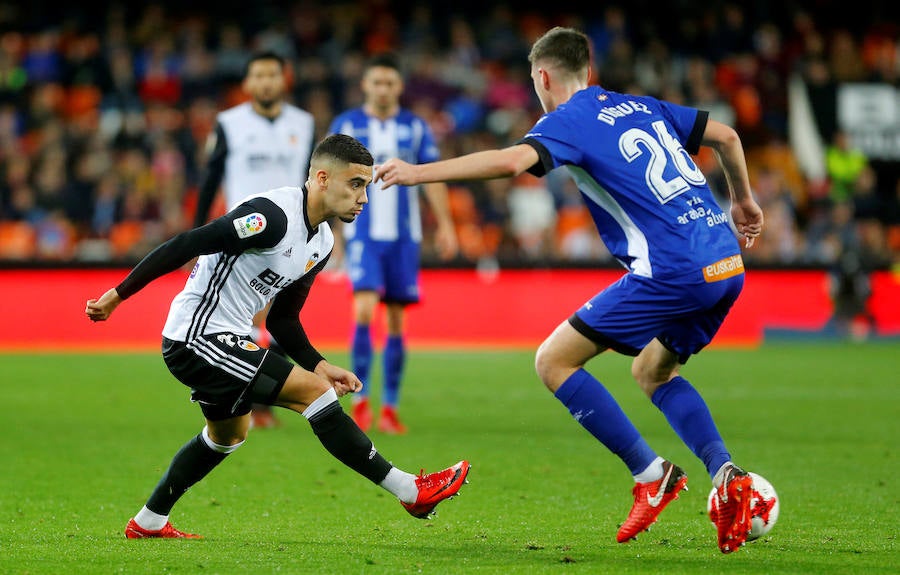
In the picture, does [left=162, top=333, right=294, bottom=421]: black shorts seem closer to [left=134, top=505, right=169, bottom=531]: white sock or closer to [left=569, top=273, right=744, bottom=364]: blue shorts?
[left=134, top=505, right=169, bottom=531]: white sock

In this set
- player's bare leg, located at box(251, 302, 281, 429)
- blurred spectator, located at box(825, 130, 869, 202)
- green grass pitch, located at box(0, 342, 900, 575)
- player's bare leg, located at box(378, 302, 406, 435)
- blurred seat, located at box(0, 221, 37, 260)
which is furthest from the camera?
blurred spectator, located at box(825, 130, 869, 202)

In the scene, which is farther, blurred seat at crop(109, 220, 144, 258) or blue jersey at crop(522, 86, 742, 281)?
blurred seat at crop(109, 220, 144, 258)

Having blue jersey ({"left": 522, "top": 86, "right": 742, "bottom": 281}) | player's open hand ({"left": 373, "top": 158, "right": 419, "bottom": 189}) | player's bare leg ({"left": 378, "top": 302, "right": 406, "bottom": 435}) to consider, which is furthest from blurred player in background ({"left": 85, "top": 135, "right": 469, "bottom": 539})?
player's bare leg ({"left": 378, "top": 302, "right": 406, "bottom": 435})

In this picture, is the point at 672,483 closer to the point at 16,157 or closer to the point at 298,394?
the point at 298,394

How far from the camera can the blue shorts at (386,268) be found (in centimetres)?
907

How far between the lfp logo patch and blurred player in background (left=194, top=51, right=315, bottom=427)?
4070mm

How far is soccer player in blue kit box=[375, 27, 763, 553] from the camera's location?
515cm

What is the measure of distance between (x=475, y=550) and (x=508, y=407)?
17.5ft

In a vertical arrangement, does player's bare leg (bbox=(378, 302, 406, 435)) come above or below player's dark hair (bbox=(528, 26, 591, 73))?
below

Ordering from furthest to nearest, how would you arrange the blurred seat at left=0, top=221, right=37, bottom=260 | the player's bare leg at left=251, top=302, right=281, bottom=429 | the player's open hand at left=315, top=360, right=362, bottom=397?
the blurred seat at left=0, top=221, right=37, bottom=260 < the player's bare leg at left=251, top=302, right=281, bottom=429 < the player's open hand at left=315, top=360, right=362, bottom=397

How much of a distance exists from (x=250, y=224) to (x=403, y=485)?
1.20 m

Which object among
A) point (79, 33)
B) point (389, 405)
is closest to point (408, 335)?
point (389, 405)

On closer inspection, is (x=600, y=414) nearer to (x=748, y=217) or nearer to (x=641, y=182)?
Answer: (x=641, y=182)

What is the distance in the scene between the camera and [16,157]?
1800cm
